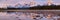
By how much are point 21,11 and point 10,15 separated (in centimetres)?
7

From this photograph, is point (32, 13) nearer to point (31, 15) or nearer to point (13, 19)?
point (31, 15)

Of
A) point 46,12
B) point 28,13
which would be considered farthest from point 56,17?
point 28,13

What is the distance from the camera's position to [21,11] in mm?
577

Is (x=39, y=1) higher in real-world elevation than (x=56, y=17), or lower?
higher

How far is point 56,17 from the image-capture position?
57 cm

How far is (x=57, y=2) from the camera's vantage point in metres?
0.56

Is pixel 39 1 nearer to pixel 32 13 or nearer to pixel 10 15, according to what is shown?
pixel 32 13

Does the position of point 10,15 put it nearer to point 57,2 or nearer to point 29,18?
point 29,18

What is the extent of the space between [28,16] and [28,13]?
0.02 meters

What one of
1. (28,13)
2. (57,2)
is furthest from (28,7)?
(57,2)

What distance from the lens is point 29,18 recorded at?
0.58 metres

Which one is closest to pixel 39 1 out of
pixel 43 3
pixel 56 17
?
pixel 43 3

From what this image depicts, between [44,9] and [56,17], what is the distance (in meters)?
0.08

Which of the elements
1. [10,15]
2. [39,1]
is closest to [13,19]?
[10,15]
